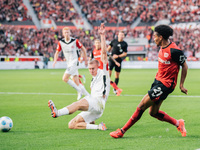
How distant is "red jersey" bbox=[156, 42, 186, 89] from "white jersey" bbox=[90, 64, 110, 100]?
1375 millimetres

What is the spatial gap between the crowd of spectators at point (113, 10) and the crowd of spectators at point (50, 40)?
4.40m

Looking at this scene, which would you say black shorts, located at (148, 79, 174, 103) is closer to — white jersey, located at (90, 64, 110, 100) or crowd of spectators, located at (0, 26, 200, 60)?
white jersey, located at (90, 64, 110, 100)

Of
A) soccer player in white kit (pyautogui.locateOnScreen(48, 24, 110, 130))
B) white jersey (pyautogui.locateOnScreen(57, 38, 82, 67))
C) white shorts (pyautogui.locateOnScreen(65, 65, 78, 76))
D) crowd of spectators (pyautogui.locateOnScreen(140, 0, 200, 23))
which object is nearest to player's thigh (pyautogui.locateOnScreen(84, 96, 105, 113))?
soccer player in white kit (pyautogui.locateOnScreen(48, 24, 110, 130))

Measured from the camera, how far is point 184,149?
539cm

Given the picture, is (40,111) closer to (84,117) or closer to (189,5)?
(84,117)

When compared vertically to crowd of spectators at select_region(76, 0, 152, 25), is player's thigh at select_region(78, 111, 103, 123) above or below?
below

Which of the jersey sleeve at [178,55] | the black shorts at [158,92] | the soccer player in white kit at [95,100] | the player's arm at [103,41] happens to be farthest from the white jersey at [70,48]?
the jersey sleeve at [178,55]

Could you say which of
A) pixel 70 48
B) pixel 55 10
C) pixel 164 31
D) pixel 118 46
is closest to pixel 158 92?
pixel 164 31

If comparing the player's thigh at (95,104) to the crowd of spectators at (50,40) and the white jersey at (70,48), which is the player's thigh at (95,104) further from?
the crowd of spectators at (50,40)

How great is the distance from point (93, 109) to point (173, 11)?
46.1 meters

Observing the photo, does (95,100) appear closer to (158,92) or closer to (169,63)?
(158,92)

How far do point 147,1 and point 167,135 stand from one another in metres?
49.6

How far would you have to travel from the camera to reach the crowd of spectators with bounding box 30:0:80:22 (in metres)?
49.5

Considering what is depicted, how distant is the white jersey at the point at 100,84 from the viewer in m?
7.26
